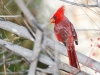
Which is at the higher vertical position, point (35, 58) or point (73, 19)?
point (35, 58)

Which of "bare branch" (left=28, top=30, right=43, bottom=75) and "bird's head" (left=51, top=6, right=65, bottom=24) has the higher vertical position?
"bare branch" (left=28, top=30, right=43, bottom=75)

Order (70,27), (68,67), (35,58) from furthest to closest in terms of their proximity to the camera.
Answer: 1. (70,27)
2. (68,67)
3. (35,58)

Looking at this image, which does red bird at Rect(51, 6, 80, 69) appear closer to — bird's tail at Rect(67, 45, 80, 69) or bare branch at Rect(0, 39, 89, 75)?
bird's tail at Rect(67, 45, 80, 69)

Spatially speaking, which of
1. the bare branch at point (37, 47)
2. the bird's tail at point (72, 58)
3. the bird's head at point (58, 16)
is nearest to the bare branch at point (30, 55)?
the bird's tail at point (72, 58)

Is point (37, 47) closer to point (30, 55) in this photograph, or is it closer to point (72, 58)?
point (30, 55)

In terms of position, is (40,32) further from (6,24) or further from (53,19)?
(53,19)

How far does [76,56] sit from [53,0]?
2.45 m

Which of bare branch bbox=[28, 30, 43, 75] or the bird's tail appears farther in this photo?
the bird's tail

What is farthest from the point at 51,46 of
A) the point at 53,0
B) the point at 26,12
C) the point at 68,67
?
the point at 53,0

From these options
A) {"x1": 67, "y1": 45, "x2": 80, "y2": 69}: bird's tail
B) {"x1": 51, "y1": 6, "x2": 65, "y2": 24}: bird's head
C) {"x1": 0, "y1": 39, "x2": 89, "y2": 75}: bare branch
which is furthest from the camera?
{"x1": 51, "y1": 6, "x2": 65, "y2": 24}: bird's head

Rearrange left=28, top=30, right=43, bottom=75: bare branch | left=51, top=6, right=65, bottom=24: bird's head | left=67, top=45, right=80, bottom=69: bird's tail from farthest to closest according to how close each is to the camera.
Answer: left=51, top=6, right=65, bottom=24: bird's head → left=67, top=45, right=80, bottom=69: bird's tail → left=28, top=30, right=43, bottom=75: bare branch

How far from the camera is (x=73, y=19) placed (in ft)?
18.3

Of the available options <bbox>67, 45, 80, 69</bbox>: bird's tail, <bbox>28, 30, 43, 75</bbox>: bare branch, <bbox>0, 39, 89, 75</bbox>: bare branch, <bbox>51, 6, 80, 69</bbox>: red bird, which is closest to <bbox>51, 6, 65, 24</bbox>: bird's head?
<bbox>51, 6, 80, 69</bbox>: red bird

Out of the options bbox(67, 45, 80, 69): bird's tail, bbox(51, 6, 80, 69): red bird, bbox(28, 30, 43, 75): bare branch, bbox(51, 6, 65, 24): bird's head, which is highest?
bbox(28, 30, 43, 75): bare branch
